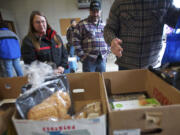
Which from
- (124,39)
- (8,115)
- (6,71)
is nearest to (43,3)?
(6,71)

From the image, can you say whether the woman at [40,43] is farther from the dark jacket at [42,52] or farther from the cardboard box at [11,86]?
the cardboard box at [11,86]

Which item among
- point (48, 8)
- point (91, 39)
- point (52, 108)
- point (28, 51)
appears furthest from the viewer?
point (48, 8)

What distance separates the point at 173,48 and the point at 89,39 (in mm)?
1052

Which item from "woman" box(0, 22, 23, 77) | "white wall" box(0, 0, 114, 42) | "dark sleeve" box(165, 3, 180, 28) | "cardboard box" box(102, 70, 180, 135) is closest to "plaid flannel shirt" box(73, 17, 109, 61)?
"dark sleeve" box(165, 3, 180, 28)

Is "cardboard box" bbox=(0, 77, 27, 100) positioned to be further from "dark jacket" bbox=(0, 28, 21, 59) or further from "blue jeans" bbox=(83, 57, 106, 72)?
"dark jacket" bbox=(0, 28, 21, 59)

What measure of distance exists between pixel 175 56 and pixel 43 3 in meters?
4.67

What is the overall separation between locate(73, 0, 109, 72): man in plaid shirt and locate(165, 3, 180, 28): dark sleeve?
2.89 feet

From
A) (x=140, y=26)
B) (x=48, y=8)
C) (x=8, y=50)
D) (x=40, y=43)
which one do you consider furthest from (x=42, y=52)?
(x=48, y=8)

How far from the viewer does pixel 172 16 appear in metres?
0.70

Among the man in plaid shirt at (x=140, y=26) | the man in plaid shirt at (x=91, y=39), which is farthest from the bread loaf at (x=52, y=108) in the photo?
the man in plaid shirt at (x=91, y=39)

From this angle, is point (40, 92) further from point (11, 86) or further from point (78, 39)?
point (78, 39)

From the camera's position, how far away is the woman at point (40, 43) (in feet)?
3.63

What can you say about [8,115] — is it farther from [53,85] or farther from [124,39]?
[124,39]

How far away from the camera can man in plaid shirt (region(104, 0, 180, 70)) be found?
0.74 metres
